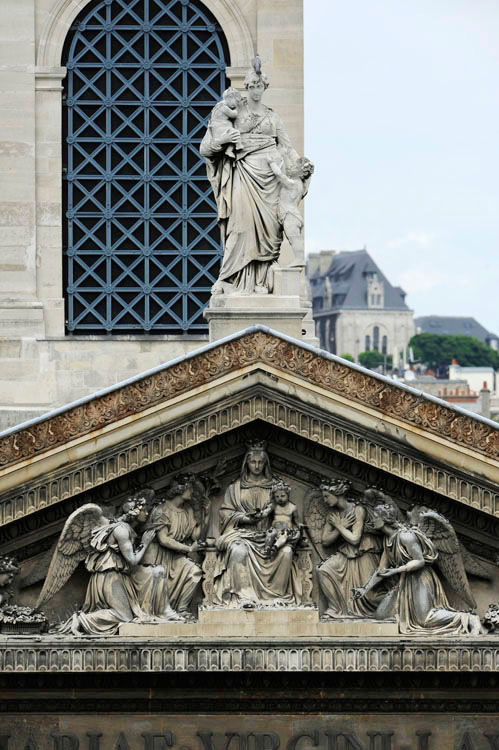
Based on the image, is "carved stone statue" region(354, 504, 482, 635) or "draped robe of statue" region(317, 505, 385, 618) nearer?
"carved stone statue" region(354, 504, 482, 635)

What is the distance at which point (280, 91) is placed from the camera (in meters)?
32.9

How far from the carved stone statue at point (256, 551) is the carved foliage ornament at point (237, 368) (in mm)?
891

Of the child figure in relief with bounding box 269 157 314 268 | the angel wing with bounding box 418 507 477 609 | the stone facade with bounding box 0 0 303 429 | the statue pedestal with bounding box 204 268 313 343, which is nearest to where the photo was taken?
the angel wing with bounding box 418 507 477 609

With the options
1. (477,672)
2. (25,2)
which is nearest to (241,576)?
(477,672)

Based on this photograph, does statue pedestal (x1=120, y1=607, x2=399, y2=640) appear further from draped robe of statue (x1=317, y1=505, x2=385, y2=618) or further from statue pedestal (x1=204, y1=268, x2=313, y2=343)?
statue pedestal (x1=204, y1=268, x2=313, y2=343)

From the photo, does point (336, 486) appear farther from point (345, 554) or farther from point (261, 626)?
point (261, 626)

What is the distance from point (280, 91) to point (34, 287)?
4231 mm

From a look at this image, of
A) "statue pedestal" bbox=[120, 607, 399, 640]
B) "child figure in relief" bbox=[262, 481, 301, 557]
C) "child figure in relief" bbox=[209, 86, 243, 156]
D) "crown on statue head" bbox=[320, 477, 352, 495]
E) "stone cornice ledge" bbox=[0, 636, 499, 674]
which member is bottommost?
"stone cornice ledge" bbox=[0, 636, 499, 674]

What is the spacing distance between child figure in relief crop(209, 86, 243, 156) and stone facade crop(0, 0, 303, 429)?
7.28 metres

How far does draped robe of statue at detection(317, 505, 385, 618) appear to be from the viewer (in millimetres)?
24031

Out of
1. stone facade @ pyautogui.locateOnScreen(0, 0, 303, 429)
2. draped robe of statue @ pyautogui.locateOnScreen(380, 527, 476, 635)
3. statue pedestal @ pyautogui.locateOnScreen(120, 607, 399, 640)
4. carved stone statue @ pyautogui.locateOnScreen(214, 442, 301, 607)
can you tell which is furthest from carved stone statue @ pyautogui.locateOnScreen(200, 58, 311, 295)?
stone facade @ pyautogui.locateOnScreen(0, 0, 303, 429)

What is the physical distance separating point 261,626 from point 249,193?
14.9 ft

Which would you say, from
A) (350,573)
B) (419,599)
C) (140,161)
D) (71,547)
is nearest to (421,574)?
(419,599)

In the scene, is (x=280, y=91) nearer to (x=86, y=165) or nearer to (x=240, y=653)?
(x=86, y=165)
